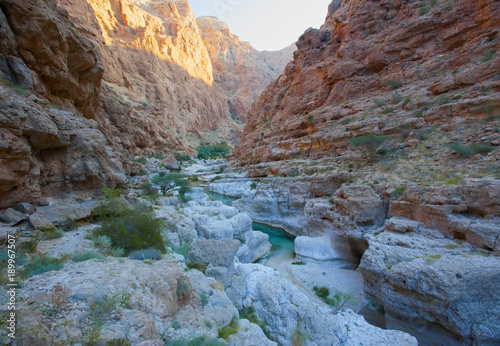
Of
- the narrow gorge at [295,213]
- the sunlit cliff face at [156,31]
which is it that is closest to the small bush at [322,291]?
the narrow gorge at [295,213]

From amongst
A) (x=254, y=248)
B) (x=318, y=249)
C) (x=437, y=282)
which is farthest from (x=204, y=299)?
(x=318, y=249)

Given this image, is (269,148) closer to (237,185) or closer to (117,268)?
(237,185)

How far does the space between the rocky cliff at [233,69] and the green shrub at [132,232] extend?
7427 cm

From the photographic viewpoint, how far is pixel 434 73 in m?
16.1

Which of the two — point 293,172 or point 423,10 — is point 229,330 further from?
point 423,10

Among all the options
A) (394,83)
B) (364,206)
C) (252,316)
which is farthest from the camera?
(394,83)

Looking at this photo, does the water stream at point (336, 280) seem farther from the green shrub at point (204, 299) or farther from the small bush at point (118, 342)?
the small bush at point (118, 342)

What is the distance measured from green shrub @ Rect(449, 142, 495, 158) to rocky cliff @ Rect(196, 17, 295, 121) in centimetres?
7112

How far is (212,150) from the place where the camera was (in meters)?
53.9

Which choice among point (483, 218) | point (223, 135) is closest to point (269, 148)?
point (483, 218)

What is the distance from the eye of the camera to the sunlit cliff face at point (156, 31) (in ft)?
133

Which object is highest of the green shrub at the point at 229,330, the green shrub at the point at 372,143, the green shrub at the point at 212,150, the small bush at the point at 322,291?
the green shrub at the point at 212,150

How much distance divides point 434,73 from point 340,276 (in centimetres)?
1671

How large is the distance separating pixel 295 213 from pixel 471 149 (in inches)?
399
